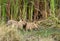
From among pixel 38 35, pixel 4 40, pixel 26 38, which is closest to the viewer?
pixel 4 40

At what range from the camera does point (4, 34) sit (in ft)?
14.0

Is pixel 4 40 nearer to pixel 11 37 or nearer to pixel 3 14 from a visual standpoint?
pixel 11 37

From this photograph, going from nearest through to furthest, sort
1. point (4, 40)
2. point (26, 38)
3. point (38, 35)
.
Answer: point (4, 40)
point (26, 38)
point (38, 35)

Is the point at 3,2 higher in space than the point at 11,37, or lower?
higher

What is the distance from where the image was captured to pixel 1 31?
14.4 feet

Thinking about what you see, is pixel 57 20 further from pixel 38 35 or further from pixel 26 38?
pixel 26 38

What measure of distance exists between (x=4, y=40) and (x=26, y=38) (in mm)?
483

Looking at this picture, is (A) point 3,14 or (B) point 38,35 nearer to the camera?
(B) point 38,35

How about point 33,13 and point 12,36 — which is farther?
point 33,13

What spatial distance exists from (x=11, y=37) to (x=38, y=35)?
2.46ft

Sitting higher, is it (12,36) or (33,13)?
(33,13)

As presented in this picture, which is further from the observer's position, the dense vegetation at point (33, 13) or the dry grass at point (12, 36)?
the dense vegetation at point (33, 13)

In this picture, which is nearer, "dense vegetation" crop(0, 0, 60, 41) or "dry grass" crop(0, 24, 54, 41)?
"dry grass" crop(0, 24, 54, 41)

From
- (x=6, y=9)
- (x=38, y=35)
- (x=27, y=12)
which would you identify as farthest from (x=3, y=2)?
(x=38, y=35)
